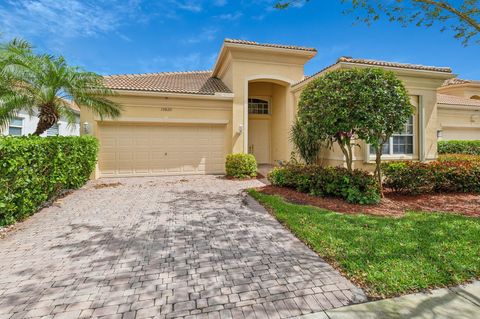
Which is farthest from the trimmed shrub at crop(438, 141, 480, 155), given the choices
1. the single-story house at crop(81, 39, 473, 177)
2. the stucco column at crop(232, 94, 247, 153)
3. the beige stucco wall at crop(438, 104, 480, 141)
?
the stucco column at crop(232, 94, 247, 153)

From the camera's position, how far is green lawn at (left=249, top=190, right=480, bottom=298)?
3016 millimetres

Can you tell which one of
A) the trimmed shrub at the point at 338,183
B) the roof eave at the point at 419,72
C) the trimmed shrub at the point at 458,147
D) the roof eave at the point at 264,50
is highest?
the roof eave at the point at 264,50

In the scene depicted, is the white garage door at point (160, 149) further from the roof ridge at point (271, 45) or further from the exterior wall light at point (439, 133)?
the exterior wall light at point (439, 133)

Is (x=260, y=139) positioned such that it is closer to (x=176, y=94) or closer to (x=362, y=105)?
(x=176, y=94)

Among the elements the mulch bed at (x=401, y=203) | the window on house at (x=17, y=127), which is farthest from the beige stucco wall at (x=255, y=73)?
the window on house at (x=17, y=127)

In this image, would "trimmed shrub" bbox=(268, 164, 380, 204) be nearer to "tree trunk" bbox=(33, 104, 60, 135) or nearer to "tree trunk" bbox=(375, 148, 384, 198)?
"tree trunk" bbox=(375, 148, 384, 198)

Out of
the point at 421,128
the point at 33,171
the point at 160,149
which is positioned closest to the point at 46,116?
the point at 33,171

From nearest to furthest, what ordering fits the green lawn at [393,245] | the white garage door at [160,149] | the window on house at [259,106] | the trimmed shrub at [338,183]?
1. the green lawn at [393,245]
2. the trimmed shrub at [338,183]
3. the white garage door at [160,149]
4. the window on house at [259,106]

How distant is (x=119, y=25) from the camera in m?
10.0

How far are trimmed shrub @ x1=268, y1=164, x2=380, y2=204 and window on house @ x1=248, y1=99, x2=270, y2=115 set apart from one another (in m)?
7.66

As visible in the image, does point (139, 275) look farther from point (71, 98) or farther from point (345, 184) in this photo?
point (71, 98)

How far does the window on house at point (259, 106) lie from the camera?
15.0 metres

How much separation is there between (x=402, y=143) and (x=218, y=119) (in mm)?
8705

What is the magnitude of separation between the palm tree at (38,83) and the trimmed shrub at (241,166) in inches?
256
